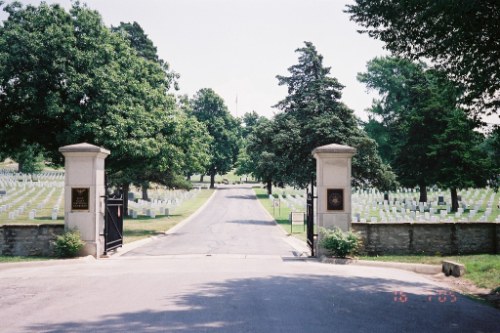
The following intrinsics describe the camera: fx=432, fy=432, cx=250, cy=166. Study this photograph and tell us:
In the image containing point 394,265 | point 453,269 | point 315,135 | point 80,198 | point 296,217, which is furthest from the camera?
point 315,135

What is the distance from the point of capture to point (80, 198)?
43.5ft

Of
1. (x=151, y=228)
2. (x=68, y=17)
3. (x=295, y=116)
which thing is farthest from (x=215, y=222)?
(x=68, y=17)

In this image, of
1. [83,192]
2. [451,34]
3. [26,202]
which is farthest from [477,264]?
[26,202]

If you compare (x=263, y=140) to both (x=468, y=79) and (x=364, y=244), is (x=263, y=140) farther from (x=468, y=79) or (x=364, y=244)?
(x=468, y=79)

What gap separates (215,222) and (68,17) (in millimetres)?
15977

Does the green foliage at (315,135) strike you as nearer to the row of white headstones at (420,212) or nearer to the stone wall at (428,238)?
the row of white headstones at (420,212)

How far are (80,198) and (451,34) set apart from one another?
36.4 feet

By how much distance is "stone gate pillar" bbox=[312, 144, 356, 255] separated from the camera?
13.5 m

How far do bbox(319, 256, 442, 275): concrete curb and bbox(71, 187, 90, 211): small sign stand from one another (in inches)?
294

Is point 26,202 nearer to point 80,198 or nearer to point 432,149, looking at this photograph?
point 80,198

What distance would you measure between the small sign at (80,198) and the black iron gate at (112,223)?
0.73 m

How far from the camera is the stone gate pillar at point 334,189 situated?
1349 cm

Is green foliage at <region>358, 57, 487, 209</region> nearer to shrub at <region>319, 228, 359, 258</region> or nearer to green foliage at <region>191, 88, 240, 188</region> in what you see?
shrub at <region>319, 228, 359, 258</region>

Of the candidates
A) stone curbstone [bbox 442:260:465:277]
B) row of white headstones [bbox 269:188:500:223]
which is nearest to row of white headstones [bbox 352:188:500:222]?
row of white headstones [bbox 269:188:500:223]
